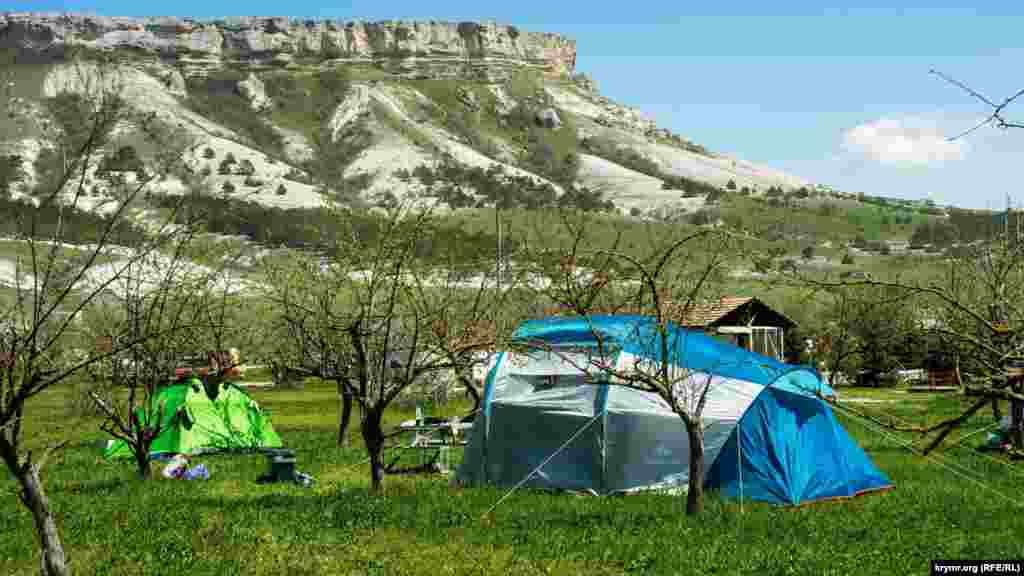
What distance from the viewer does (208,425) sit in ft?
81.7

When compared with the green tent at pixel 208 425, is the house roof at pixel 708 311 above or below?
above

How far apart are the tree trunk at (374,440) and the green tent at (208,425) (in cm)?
879

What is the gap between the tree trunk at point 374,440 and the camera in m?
15.2

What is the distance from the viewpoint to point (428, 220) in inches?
630

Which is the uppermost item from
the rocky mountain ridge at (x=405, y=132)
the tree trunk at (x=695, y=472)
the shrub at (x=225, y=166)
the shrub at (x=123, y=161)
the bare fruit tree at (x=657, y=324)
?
the rocky mountain ridge at (x=405, y=132)

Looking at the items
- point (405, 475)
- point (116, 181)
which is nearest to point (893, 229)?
point (405, 475)

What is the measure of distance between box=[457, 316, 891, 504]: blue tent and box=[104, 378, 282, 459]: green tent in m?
9.18

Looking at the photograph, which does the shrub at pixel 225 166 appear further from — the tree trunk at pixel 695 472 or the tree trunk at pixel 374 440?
the tree trunk at pixel 695 472

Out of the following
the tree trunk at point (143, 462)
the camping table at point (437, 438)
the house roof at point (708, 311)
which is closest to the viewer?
the house roof at point (708, 311)

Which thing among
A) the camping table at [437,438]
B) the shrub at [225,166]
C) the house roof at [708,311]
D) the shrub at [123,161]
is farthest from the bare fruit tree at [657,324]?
the shrub at [225,166]

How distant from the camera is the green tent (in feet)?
79.5

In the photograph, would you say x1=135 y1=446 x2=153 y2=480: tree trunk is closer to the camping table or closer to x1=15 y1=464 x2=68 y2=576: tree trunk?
the camping table

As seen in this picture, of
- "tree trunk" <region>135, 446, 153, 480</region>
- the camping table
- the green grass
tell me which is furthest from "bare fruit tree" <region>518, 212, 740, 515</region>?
"tree trunk" <region>135, 446, 153, 480</region>

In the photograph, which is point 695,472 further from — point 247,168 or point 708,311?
point 247,168
